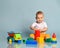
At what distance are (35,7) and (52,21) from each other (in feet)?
0.76

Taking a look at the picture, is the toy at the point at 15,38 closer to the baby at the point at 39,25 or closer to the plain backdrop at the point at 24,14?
the baby at the point at 39,25

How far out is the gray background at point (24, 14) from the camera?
2.09 m

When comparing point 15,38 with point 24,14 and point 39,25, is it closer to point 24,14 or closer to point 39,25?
point 39,25

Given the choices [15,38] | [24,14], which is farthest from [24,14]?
[15,38]

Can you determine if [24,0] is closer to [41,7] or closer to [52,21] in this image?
[41,7]

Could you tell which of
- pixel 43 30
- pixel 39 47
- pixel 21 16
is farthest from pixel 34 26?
pixel 39 47

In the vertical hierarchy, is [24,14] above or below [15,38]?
above

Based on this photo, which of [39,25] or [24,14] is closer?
[39,25]

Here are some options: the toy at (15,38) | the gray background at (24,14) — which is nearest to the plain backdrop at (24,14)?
the gray background at (24,14)

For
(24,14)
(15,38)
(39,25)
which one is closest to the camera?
(15,38)

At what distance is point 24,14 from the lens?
2100 mm

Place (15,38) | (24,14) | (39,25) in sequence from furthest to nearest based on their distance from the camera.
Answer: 1. (24,14)
2. (39,25)
3. (15,38)

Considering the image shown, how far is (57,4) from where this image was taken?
212 cm

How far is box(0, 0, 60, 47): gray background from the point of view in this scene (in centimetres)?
209
